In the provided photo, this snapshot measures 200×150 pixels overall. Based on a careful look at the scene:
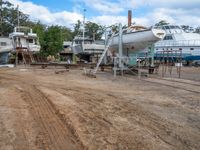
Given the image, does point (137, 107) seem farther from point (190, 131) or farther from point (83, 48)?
point (83, 48)

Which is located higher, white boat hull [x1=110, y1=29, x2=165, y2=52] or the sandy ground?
white boat hull [x1=110, y1=29, x2=165, y2=52]

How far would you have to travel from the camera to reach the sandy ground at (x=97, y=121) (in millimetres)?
4977

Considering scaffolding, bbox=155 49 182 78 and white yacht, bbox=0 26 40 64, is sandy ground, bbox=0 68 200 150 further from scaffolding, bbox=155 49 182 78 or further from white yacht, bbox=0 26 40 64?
white yacht, bbox=0 26 40 64

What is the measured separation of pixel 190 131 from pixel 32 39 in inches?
1060

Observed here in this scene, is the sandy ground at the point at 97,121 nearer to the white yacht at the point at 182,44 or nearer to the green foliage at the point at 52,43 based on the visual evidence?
the white yacht at the point at 182,44

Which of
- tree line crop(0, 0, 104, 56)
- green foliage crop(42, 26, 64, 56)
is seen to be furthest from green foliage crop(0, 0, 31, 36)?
green foliage crop(42, 26, 64, 56)

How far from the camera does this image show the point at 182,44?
113ft

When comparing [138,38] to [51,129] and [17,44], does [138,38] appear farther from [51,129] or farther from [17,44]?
[17,44]

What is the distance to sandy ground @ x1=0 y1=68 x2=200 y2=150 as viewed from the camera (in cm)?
498

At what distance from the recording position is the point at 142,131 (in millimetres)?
5668

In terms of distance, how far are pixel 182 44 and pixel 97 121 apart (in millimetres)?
29757

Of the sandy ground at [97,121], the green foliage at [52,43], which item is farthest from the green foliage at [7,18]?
the sandy ground at [97,121]

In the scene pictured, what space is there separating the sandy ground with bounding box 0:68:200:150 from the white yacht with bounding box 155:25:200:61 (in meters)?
25.4

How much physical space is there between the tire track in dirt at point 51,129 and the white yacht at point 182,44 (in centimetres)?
2694
